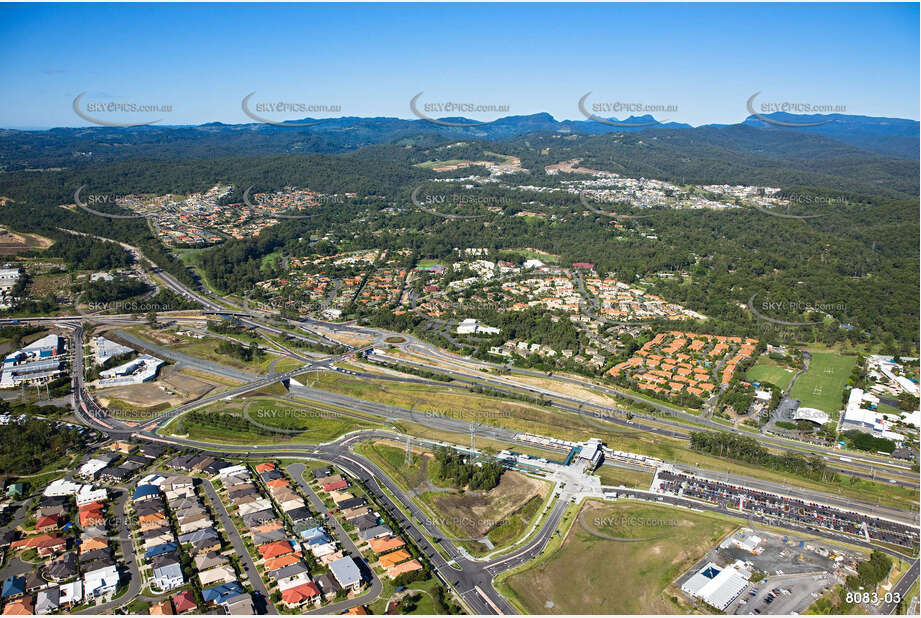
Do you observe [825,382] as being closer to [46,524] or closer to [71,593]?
[71,593]

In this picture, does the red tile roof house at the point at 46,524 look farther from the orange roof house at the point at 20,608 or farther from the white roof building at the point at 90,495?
the orange roof house at the point at 20,608

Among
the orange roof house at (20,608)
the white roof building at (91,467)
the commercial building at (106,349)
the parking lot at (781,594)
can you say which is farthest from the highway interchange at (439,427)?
the orange roof house at (20,608)

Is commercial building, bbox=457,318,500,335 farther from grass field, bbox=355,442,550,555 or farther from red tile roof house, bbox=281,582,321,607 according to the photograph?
red tile roof house, bbox=281,582,321,607

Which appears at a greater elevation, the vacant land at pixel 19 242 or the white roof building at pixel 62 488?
the vacant land at pixel 19 242

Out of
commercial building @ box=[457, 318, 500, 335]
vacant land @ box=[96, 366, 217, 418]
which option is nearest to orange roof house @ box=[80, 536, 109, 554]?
vacant land @ box=[96, 366, 217, 418]

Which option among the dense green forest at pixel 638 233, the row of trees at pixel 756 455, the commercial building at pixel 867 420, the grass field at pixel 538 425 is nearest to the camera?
the grass field at pixel 538 425

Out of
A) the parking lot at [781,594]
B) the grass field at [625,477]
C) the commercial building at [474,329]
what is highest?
the commercial building at [474,329]

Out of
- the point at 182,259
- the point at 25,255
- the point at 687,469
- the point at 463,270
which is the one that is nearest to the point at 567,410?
the point at 687,469
